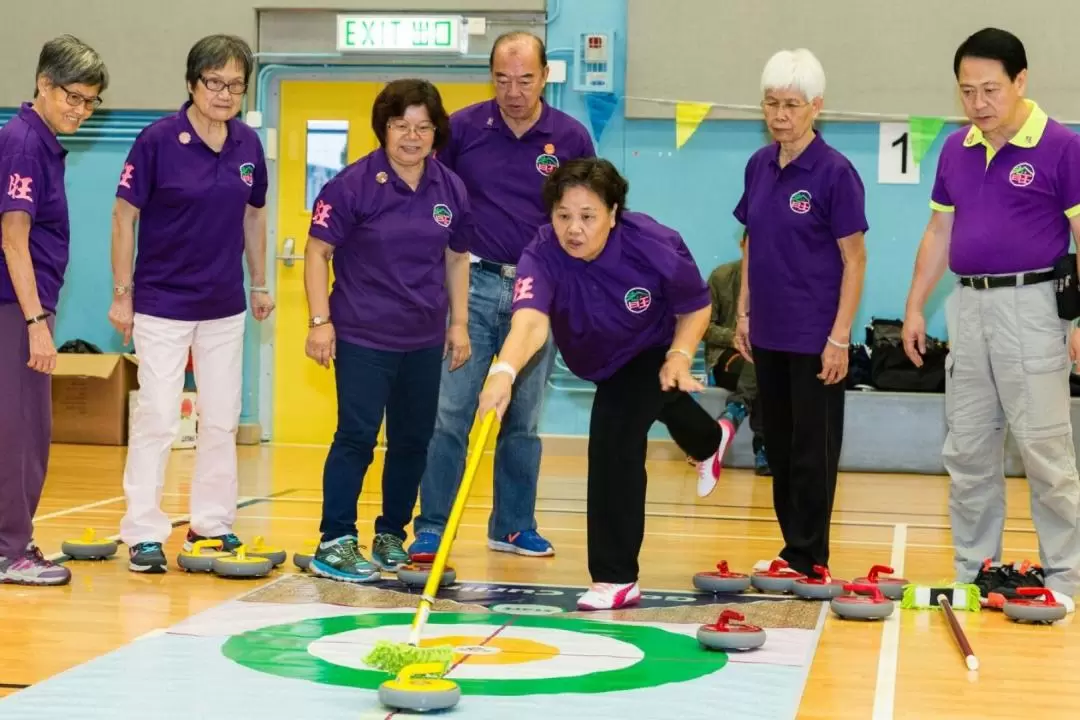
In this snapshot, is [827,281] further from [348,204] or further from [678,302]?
[348,204]

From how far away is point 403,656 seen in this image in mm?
2965

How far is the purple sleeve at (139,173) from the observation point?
169 inches

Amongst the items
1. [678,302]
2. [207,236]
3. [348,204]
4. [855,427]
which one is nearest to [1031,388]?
[678,302]

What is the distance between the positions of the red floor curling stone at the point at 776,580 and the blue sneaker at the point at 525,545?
34.6 inches

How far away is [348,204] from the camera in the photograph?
164 inches

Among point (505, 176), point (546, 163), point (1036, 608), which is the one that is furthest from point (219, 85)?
point (1036, 608)

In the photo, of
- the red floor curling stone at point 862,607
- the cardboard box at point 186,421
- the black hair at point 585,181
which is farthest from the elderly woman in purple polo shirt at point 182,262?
the cardboard box at point 186,421

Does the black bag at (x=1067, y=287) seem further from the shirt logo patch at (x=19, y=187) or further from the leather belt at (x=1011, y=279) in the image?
the shirt logo patch at (x=19, y=187)

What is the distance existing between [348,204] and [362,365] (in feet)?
1.55

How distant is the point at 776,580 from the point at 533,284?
1.20m

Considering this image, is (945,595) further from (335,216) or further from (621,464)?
(335,216)

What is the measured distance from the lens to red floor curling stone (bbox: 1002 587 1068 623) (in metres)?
3.89

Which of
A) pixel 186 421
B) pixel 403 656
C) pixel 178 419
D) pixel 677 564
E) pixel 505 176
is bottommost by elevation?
pixel 186 421

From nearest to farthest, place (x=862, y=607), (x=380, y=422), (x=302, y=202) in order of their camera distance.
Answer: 1. (x=862, y=607)
2. (x=380, y=422)
3. (x=302, y=202)
